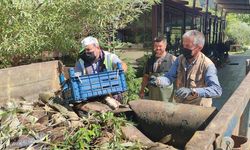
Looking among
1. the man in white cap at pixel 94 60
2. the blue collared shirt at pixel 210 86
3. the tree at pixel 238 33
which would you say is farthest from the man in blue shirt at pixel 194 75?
the tree at pixel 238 33

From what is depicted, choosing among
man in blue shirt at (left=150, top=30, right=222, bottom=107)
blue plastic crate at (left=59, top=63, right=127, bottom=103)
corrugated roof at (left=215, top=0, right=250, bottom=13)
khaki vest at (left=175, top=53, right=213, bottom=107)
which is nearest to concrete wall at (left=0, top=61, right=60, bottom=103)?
blue plastic crate at (left=59, top=63, right=127, bottom=103)

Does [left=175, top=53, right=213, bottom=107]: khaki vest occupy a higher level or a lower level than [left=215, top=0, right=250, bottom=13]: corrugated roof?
lower

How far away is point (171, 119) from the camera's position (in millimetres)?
3420

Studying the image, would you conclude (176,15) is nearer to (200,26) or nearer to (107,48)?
(200,26)

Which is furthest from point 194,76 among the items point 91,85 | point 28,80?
point 28,80

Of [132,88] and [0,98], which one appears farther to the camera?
[132,88]

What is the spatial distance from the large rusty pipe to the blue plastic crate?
1.20 ft

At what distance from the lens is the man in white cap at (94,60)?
13.7 ft

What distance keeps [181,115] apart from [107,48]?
458cm

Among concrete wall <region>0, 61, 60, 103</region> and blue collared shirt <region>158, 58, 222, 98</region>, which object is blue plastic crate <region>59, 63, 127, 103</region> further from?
concrete wall <region>0, 61, 60, 103</region>

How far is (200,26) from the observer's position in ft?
68.9

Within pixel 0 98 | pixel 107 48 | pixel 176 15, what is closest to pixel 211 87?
pixel 0 98

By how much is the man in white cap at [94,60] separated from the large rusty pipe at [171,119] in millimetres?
766

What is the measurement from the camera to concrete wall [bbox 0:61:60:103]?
4.67 metres
